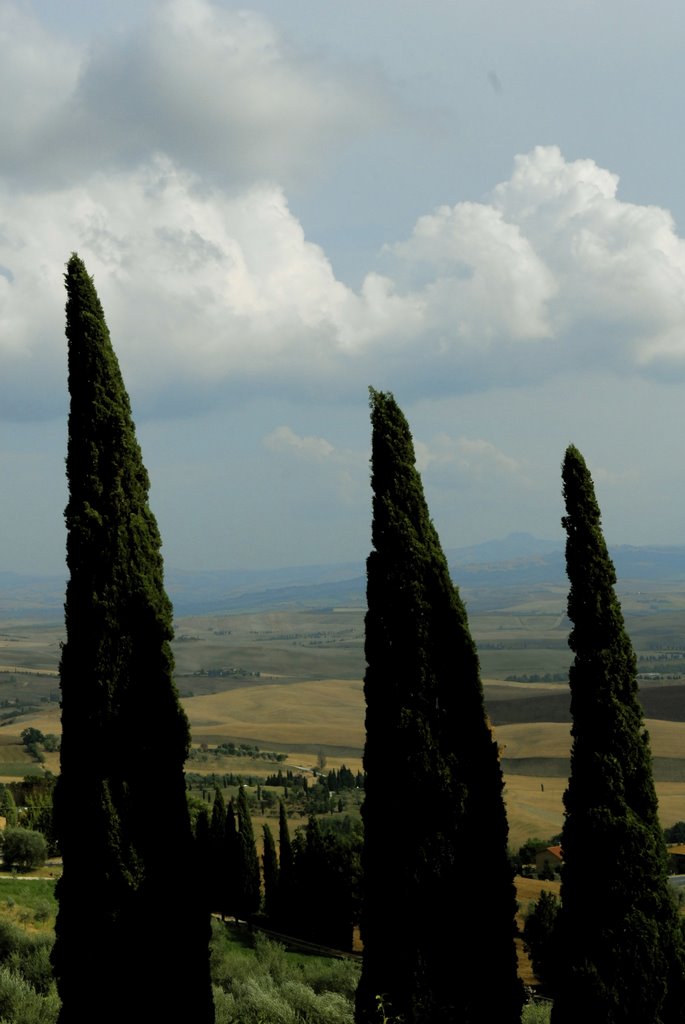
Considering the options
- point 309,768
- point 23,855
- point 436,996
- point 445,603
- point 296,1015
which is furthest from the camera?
point 309,768

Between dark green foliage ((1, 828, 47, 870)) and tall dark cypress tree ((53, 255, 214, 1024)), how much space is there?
3150cm

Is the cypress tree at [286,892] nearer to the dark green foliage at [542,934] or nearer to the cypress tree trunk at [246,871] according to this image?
the cypress tree trunk at [246,871]

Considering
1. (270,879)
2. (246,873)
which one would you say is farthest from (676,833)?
(246,873)

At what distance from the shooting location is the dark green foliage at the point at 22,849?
143 feet

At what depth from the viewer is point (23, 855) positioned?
44.0m

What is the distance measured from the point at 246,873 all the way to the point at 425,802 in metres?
36.1

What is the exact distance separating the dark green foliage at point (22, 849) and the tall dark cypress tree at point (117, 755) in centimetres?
3150

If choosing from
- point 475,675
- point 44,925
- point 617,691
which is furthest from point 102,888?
point 44,925

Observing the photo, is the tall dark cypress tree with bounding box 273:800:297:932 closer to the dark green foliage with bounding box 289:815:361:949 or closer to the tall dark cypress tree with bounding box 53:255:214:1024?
the dark green foliage with bounding box 289:815:361:949

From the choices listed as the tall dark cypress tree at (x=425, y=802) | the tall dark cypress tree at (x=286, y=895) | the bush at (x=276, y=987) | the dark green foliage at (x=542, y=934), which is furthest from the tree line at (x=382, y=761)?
the tall dark cypress tree at (x=286, y=895)

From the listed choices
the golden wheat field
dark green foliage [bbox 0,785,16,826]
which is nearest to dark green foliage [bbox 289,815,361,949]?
dark green foliage [bbox 0,785,16,826]

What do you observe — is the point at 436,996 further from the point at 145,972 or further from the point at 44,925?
the point at 44,925

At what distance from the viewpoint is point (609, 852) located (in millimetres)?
12844

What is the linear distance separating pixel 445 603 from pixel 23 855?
3622 cm
